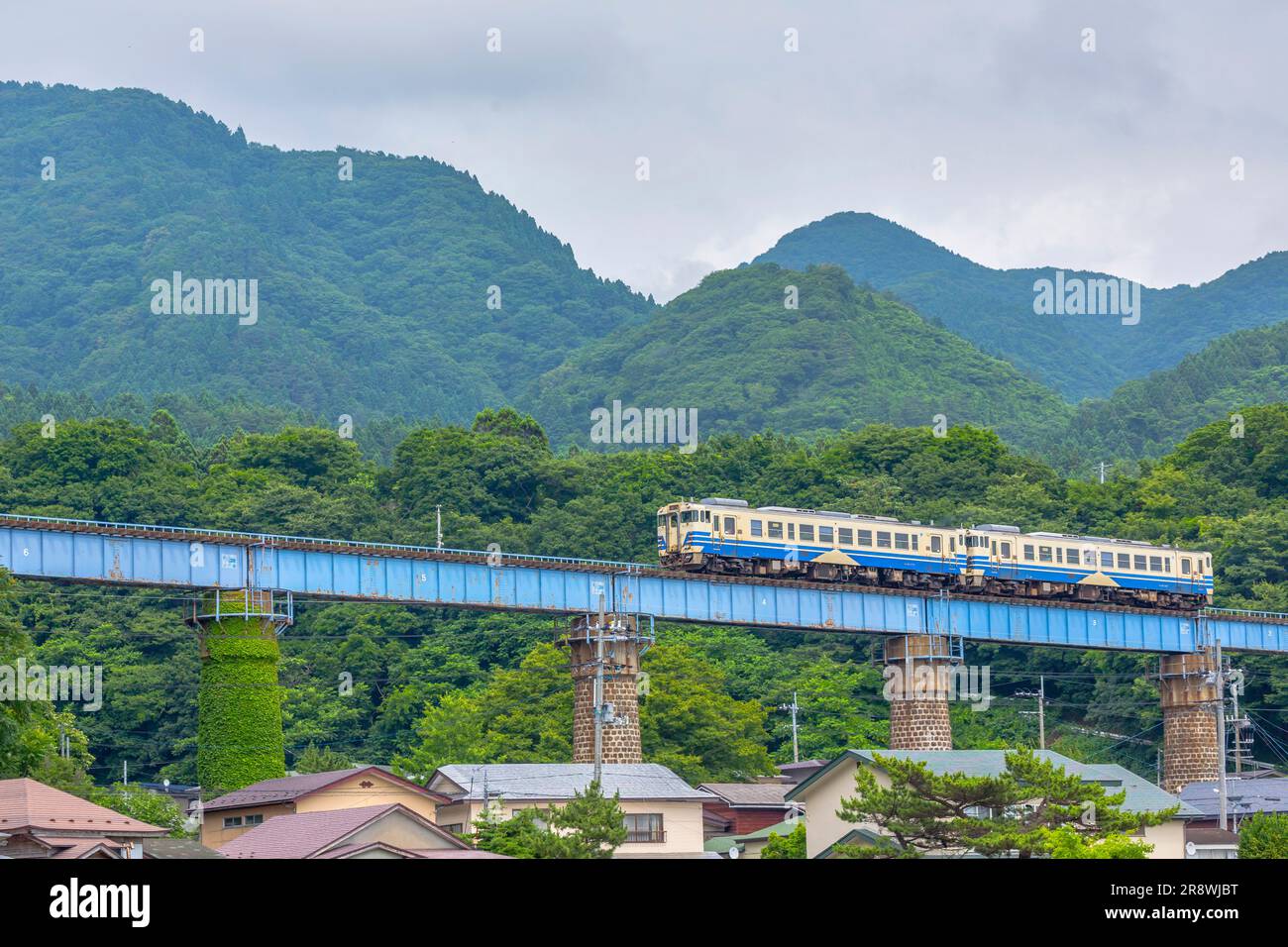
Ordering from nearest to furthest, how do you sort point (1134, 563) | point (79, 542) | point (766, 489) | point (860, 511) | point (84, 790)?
point (84, 790), point (79, 542), point (1134, 563), point (860, 511), point (766, 489)

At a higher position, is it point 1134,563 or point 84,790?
point 1134,563

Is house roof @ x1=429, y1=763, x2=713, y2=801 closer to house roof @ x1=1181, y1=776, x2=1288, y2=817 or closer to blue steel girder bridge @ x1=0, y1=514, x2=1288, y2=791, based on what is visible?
blue steel girder bridge @ x1=0, y1=514, x2=1288, y2=791

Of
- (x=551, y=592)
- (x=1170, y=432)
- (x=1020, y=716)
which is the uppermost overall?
(x=1170, y=432)

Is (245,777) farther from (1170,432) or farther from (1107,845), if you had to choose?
(1170,432)

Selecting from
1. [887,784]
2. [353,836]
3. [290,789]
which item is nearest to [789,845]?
[887,784]

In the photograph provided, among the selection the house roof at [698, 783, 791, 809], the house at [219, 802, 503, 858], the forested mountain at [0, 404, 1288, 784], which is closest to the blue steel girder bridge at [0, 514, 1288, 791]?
the house roof at [698, 783, 791, 809]

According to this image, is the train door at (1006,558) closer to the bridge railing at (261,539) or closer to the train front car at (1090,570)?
the train front car at (1090,570)
